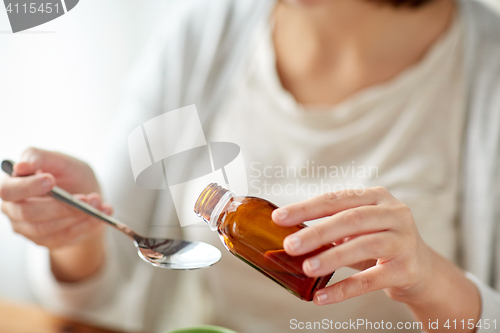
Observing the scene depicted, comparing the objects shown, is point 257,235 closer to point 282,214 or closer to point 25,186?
point 282,214

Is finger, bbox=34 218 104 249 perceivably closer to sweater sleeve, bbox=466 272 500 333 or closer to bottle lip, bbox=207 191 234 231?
bottle lip, bbox=207 191 234 231

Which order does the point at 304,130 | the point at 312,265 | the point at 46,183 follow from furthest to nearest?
the point at 304,130
the point at 46,183
the point at 312,265

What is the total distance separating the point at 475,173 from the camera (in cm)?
55

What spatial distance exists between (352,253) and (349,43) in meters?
0.49

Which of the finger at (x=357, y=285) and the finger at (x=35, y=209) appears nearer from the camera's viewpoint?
the finger at (x=357, y=285)

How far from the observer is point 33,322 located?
1.57ft

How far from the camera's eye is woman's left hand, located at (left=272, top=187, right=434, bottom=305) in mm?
240

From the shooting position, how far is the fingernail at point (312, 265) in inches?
9.2

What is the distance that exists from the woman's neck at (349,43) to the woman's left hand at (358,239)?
390 mm

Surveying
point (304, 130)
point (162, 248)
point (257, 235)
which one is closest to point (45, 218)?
point (162, 248)

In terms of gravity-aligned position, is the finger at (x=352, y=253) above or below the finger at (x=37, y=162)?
below

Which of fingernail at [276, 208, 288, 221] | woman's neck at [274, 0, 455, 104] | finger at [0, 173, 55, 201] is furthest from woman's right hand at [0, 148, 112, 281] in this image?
woman's neck at [274, 0, 455, 104]

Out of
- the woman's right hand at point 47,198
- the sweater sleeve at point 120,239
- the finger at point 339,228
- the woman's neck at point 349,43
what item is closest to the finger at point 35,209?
the woman's right hand at point 47,198

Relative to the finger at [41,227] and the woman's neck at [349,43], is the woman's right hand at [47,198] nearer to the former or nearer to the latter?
the finger at [41,227]
